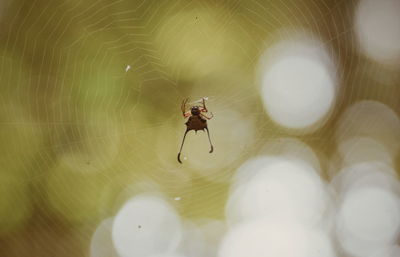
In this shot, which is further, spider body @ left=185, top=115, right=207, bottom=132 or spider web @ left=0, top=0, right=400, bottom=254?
spider web @ left=0, top=0, right=400, bottom=254

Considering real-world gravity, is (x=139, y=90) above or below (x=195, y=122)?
above

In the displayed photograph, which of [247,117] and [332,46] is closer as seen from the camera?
[332,46]

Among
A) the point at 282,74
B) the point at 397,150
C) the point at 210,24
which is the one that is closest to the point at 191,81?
the point at 210,24

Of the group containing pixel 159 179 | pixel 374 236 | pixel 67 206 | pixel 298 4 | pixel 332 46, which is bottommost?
pixel 374 236

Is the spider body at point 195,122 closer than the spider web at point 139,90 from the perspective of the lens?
Yes

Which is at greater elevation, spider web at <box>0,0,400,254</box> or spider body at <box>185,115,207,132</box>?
spider web at <box>0,0,400,254</box>

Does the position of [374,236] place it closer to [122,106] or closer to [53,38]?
[122,106]

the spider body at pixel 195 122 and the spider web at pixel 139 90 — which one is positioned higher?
the spider web at pixel 139 90

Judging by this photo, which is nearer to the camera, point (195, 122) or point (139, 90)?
point (195, 122)
